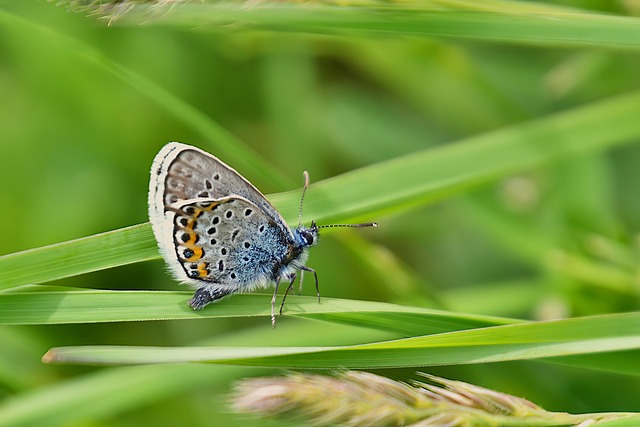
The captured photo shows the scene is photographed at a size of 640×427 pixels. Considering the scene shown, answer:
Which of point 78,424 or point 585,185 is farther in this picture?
point 585,185

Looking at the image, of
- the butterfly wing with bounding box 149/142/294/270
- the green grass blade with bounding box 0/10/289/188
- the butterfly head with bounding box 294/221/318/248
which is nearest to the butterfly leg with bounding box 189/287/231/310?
the butterfly wing with bounding box 149/142/294/270

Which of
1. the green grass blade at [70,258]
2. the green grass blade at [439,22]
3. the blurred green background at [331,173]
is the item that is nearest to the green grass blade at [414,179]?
the green grass blade at [70,258]

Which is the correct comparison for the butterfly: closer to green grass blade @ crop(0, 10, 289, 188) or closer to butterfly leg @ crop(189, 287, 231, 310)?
butterfly leg @ crop(189, 287, 231, 310)

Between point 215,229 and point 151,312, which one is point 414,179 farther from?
point 151,312

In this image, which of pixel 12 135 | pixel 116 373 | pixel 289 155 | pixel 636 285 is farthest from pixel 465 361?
pixel 12 135

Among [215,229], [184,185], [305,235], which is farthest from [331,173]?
[184,185]

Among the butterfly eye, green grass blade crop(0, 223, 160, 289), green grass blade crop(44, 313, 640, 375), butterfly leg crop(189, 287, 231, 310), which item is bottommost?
green grass blade crop(44, 313, 640, 375)

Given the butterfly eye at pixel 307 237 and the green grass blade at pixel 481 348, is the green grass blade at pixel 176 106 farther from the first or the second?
the green grass blade at pixel 481 348

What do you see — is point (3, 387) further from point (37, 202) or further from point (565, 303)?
point (565, 303)
